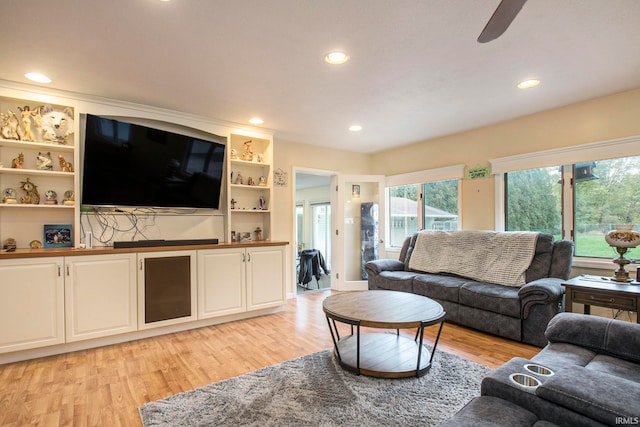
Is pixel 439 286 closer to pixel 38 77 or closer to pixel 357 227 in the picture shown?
pixel 357 227

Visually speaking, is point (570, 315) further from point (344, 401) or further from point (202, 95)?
point (202, 95)

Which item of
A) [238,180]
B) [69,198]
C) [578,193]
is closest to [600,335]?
[578,193]

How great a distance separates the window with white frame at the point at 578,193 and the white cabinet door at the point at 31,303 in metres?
4.83

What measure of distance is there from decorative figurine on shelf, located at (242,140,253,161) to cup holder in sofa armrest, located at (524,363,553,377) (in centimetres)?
375

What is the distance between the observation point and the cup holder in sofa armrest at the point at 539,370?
56.5 inches

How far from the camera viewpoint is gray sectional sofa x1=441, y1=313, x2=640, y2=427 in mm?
1095

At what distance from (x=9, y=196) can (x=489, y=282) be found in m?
4.90

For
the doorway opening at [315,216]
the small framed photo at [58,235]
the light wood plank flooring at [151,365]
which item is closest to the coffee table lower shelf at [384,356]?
the light wood plank flooring at [151,365]

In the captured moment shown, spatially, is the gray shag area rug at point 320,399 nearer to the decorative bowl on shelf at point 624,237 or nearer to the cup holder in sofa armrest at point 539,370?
the cup holder in sofa armrest at point 539,370

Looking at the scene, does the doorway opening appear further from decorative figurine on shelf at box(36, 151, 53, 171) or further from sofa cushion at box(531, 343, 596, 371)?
sofa cushion at box(531, 343, 596, 371)

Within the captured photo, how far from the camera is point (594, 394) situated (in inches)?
44.6

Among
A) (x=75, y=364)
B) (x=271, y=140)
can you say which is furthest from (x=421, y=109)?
(x=75, y=364)

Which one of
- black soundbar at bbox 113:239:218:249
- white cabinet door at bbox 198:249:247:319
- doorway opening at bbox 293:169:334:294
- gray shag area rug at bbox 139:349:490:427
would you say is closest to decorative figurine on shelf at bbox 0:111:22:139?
black soundbar at bbox 113:239:218:249

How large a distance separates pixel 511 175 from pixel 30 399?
5108mm
